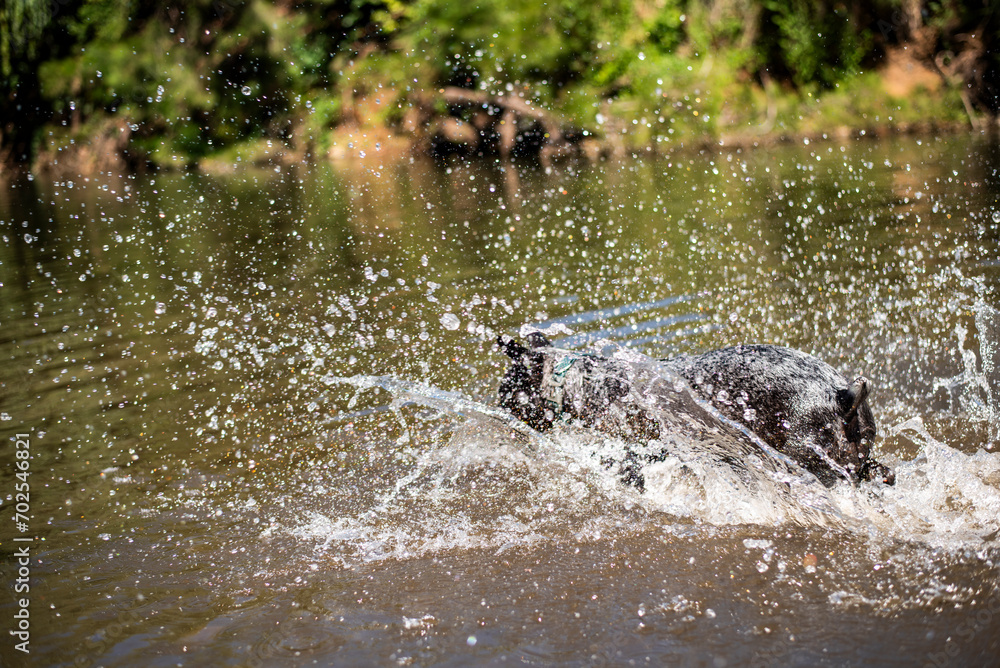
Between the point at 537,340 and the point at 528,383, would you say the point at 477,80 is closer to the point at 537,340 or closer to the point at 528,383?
the point at 537,340

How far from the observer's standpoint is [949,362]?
18.4ft

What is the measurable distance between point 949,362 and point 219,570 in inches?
189

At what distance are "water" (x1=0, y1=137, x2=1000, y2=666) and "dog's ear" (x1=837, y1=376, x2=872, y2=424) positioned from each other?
36 centimetres

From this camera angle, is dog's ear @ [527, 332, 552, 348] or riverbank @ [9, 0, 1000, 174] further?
riverbank @ [9, 0, 1000, 174]

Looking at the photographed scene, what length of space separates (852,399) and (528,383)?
1518mm

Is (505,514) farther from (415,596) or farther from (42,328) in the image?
(42,328)

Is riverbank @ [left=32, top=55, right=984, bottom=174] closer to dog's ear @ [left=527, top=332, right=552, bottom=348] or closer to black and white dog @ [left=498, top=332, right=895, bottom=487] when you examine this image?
dog's ear @ [left=527, top=332, right=552, bottom=348]

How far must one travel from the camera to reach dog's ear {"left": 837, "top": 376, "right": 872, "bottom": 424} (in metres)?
3.68

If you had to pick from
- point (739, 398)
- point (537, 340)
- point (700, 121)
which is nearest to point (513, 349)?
point (537, 340)

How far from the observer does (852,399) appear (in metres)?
3.83

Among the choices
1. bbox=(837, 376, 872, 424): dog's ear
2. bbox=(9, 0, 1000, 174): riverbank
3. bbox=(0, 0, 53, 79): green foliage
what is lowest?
bbox=(837, 376, 872, 424): dog's ear

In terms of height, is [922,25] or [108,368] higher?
[922,25]

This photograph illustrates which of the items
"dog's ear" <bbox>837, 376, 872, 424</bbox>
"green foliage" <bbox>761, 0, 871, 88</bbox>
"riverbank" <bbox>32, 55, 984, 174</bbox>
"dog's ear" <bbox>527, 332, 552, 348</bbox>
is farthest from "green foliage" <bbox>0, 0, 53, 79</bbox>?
"dog's ear" <bbox>837, 376, 872, 424</bbox>

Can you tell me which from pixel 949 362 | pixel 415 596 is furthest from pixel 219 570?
pixel 949 362
